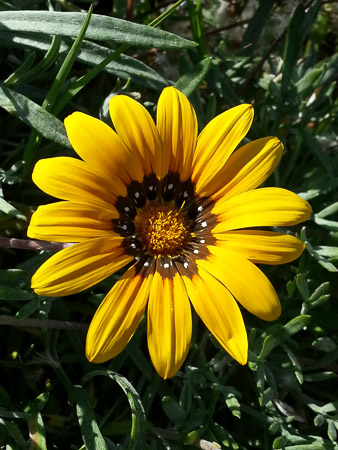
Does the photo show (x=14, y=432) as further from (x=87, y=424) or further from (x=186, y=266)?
(x=186, y=266)

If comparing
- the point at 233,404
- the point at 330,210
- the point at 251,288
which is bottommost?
the point at 233,404

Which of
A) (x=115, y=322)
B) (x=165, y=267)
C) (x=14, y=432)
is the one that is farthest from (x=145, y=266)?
(x=14, y=432)

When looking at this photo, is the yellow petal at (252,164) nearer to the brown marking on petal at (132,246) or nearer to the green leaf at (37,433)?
the brown marking on petal at (132,246)

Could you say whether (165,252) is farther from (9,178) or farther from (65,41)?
(65,41)

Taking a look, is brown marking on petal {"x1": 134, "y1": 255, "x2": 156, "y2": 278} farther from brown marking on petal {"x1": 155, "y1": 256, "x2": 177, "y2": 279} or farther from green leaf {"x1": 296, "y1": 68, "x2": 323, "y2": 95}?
green leaf {"x1": 296, "y1": 68, "x2": 323, "y2": 95}

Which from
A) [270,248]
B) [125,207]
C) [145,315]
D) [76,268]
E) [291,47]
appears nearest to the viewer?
[76,268]

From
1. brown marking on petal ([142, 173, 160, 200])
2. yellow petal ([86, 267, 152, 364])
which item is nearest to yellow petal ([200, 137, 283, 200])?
brown marking on petal ([142, 173, 160, 200])
